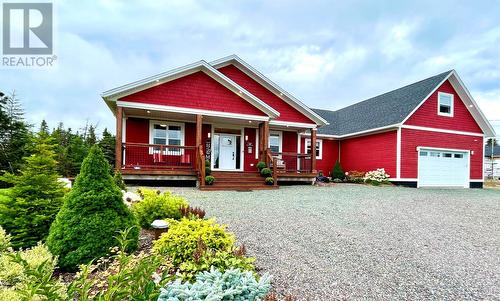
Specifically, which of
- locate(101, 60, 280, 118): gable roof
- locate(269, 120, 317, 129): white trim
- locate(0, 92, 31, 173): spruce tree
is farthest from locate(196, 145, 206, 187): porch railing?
locate(0, 92, 31, 173): spruce tree

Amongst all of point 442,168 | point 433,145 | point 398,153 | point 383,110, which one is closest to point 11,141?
point 398,153

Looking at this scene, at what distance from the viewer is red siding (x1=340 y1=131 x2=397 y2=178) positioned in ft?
51.4

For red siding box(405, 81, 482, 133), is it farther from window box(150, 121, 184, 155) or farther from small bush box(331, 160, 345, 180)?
window box(150, 121, 184, 155)

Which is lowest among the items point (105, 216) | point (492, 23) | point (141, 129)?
point (105, 216)

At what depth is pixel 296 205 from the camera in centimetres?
744

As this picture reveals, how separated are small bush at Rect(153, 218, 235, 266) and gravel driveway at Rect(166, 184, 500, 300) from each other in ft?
2.09

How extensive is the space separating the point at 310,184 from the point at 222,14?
31.4ft

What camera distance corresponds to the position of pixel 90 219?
3.16 m

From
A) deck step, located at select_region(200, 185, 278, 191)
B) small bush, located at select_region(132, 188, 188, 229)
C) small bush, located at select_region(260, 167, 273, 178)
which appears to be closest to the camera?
small bush, located at select_region(132, 188, 188, 229)

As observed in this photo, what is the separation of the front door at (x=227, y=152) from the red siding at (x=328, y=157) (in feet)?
23.3

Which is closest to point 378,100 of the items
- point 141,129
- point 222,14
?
point 222,14

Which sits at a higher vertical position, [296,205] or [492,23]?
[492,23]

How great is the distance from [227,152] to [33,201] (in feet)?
34.1

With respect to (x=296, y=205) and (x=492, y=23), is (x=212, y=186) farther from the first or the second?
(x=492, y=23)
